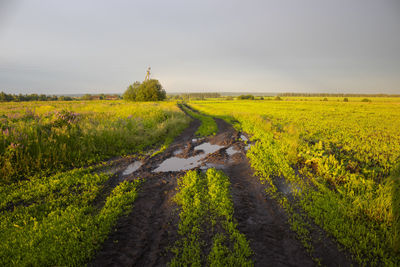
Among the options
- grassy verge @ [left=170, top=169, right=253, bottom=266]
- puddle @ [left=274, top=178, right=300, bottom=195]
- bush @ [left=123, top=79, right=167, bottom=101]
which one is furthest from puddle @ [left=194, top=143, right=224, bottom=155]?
bush @ [left=123, top=79, right=167, bottom=101]

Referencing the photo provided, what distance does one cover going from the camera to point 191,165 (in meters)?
6.68

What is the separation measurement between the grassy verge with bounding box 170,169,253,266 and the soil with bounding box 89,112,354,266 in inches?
6.7

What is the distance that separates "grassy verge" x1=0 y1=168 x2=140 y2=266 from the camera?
237cm

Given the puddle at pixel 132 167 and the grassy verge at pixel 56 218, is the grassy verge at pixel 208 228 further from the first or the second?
the puddle at pixel 132 167

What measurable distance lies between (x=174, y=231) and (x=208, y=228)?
0.69 meters

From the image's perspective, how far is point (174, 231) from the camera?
10.2 feet

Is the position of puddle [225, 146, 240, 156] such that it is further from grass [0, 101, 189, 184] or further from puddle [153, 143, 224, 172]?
grass [0, 101, 189, 184]

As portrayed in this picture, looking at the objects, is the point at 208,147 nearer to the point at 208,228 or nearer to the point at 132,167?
the point at 132,167

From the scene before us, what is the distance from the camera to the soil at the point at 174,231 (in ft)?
8.38

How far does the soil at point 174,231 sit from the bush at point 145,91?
30.6 metres

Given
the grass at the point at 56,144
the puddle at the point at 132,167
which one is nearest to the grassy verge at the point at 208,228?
the puddle at the point at 132,167

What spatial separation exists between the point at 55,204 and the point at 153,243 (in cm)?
266

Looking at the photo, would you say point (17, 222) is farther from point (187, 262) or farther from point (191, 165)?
point (191, 165)

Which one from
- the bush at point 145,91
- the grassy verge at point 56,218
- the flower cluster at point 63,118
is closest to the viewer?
the grassy verge at point 56,218
